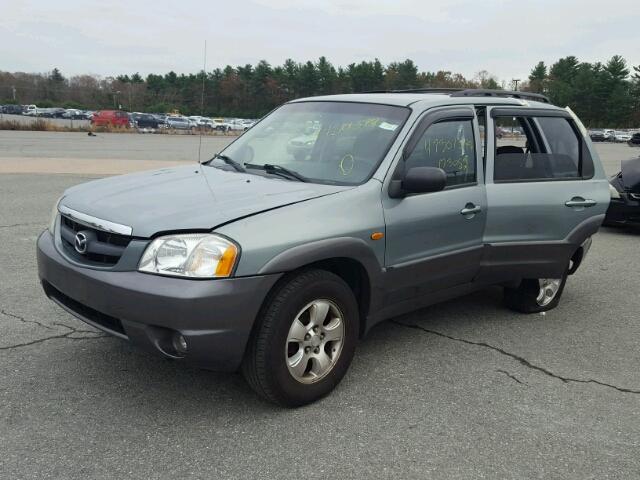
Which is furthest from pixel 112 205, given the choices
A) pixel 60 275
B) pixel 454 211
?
pixel 454 211

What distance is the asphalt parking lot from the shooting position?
283cm

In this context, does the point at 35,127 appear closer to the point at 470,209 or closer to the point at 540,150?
the point at 540,150

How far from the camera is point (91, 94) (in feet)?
337

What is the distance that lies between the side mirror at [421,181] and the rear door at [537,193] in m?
0.88

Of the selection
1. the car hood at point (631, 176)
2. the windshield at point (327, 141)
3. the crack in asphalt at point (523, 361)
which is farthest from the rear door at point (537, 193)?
the car hood at point (631, 176)

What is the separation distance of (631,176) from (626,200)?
17.8 inches

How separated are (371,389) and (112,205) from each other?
1835 mm

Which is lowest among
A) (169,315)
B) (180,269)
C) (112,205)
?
(169,315)

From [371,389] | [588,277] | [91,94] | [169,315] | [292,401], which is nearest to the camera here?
[169,315]

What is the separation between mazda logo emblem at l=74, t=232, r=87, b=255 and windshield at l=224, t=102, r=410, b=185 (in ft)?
4.42

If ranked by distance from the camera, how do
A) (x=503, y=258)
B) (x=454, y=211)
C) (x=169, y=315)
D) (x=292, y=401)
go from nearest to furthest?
1. (x=169, y=315)
2. (x=292, y=401)
3. (x=454, y=211)
4. (x=503, y=258)

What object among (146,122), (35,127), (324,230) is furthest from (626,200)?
(146,122)

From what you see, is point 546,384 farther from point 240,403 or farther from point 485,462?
point 240,403

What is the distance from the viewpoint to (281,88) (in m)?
102
